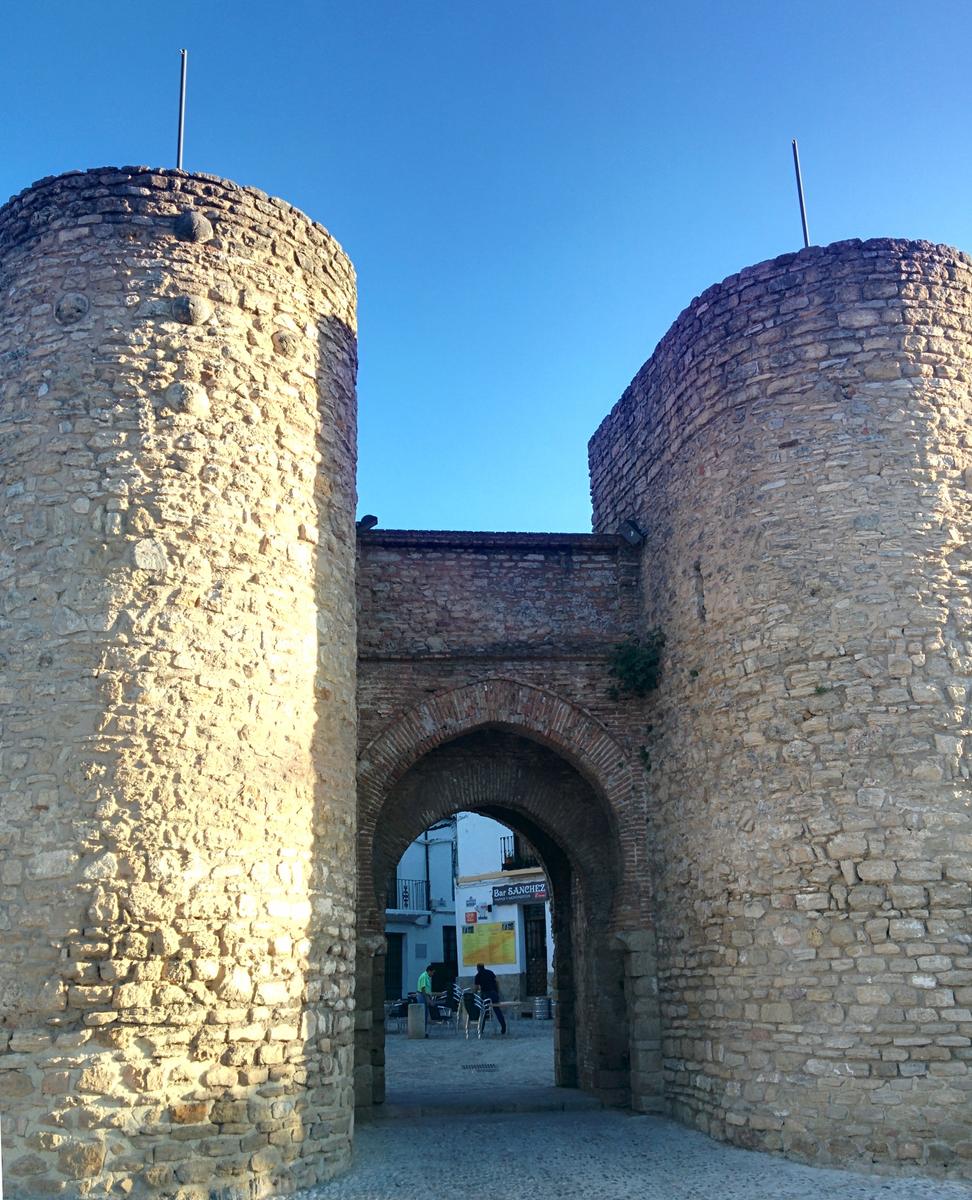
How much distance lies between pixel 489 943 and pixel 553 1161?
18.0 metres

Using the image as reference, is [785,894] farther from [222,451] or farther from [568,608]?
[222,451]

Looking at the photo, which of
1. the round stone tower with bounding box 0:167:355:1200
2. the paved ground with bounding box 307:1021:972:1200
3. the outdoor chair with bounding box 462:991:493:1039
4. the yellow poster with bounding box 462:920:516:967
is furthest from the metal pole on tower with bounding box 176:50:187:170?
the yellow poster with bounding box 462:920:516:967

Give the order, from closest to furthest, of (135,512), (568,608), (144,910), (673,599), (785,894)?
(144,910) < (135,512) < (785,894) < (673,599) < (568,608)

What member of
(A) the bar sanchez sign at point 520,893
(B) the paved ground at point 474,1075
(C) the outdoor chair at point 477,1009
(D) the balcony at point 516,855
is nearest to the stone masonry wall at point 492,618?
(B) the paved ground at point 474,1075

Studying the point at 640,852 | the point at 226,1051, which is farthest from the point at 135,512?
the point at 640,852

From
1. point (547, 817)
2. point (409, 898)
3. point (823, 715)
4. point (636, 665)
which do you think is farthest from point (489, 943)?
point (823, 715)

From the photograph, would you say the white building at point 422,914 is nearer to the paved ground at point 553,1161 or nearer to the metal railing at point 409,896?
the metal railing at point 409,896

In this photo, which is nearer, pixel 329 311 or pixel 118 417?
pixel 118 417

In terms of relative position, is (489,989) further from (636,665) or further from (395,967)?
(636,665)

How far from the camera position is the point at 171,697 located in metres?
6.45

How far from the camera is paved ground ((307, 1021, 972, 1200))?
20.9ft

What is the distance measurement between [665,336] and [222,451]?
14.2 feet

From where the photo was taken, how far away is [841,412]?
7977 millimetres

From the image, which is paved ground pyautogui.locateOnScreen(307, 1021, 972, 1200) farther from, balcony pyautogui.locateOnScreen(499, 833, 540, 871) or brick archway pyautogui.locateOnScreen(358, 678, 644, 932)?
balcony pyautogui.locateOnScreen(499, 833, 540, 871)
